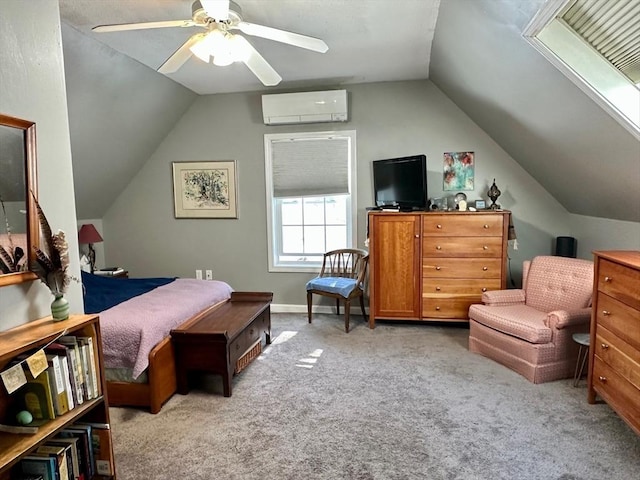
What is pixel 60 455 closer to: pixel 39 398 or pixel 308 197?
pixel 39 398

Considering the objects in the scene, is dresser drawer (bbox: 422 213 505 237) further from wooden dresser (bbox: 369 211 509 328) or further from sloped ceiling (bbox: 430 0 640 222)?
sloped ceiling (bbox: 430 0 640 222)

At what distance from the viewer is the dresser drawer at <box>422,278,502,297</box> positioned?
3824 millimetres

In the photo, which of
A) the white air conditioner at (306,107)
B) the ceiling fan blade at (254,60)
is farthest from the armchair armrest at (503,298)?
the ceiling fan blade at (254,60)

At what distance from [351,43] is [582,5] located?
166 centimetres

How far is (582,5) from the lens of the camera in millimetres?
2020

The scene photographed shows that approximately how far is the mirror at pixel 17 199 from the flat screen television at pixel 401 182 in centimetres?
313

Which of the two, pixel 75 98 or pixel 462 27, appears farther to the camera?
pixel 75 98

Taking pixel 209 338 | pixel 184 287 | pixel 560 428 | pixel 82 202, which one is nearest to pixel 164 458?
pixel 209 338

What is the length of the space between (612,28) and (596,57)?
0.18 m

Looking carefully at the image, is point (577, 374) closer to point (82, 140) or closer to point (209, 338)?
point (209, 338)

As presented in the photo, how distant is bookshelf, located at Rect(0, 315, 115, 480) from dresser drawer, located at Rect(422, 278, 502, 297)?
297 centimetres

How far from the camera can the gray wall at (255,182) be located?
426 centimetres

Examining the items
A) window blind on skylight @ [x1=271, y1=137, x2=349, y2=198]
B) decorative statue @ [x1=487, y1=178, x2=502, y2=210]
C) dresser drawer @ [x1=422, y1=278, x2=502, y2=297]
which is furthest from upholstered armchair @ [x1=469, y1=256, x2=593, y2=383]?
window blind on skylight @ [x1=271, y1=137, x2=349, y2=198]

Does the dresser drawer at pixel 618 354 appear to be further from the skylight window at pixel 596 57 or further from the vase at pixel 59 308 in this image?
the vase at pixel 59 308
